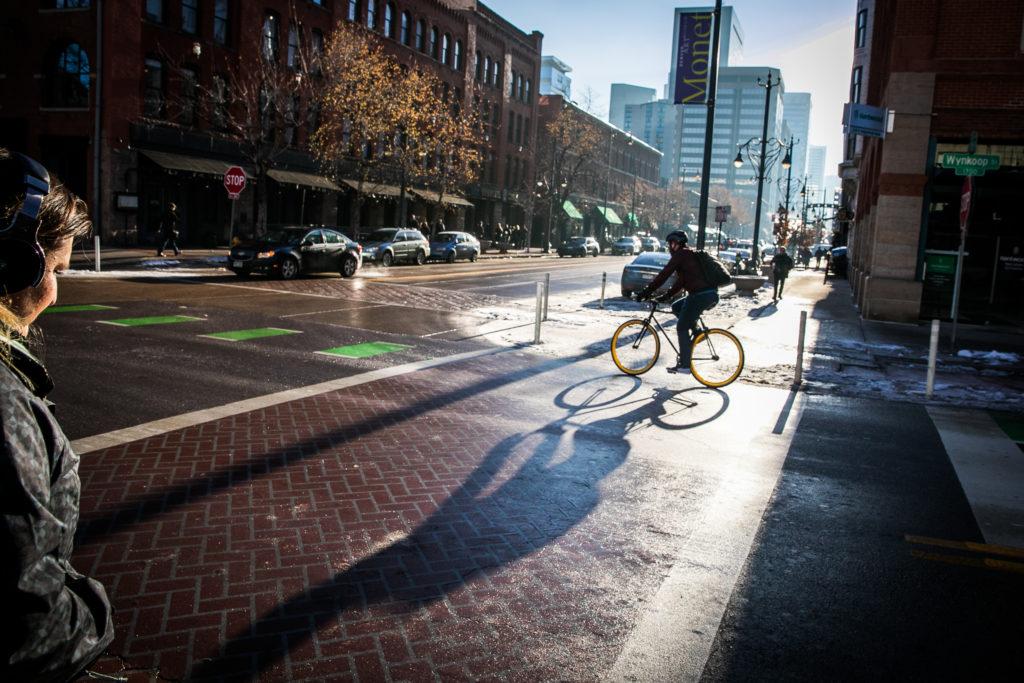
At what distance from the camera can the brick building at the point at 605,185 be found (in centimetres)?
7188

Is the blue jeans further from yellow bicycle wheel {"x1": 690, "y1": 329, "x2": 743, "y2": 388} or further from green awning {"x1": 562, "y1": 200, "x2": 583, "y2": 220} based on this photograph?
green awning {"x1": 562, "y1": 200, "x2": 583, "y2": 220}

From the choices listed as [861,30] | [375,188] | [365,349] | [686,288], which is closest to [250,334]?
[365,349]

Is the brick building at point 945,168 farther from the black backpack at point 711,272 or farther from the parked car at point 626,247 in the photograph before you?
the parked car at point 626,247

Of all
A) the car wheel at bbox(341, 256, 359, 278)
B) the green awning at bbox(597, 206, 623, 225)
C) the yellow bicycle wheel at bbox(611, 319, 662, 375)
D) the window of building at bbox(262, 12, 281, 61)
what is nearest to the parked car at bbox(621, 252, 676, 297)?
the car wheel at bbox(341, 256, 359, 278)

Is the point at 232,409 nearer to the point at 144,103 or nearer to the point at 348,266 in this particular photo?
the point at 348,266

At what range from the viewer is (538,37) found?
6450cm

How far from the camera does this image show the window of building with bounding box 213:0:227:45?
33.0 metres

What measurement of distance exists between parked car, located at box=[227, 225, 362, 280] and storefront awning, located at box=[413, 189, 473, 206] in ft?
81.1

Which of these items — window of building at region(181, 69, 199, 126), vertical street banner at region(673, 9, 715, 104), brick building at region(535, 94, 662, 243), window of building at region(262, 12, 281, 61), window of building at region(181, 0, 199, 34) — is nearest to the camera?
vertical street banner at region(673, 9, 715, 104)

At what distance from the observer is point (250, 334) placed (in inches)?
468

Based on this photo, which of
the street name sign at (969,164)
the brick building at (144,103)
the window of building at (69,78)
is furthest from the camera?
the window of building at (69,78)

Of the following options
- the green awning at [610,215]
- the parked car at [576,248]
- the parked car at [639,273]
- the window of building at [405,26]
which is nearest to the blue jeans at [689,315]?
the parked car at [639,273]

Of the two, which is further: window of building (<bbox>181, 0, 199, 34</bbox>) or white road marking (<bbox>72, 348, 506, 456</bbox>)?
window of building (<bbox>181, 0, 199, 34</bbox>)

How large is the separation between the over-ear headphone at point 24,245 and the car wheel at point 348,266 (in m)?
22.6
